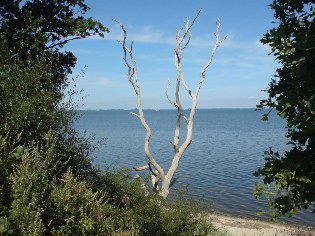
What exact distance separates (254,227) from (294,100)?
64.5 ft

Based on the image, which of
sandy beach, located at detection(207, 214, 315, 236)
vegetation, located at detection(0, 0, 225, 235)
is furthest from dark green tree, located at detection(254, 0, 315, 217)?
sandy beach, located at detection(207, 214, 315, 236)

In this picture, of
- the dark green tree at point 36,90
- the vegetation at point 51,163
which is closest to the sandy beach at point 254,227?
the vegetation at point 51,163

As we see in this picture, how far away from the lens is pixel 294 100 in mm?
8391

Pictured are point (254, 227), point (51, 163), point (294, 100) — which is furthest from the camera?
point (254, 227)

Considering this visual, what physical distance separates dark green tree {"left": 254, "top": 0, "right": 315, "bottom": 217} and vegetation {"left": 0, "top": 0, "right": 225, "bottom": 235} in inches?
188

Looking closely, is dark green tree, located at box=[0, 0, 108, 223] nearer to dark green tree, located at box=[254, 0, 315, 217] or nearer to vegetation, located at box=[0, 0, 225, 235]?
vegetation, located at box=[0, 0, 225, 235]

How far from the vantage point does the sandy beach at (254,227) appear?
23266 millimetres

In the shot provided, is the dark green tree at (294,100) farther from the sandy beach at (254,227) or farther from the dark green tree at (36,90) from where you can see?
the sandy beach at (254,227)

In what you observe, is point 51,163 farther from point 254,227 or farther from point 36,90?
point 254,227

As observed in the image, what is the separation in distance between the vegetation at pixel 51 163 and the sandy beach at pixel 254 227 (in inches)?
357

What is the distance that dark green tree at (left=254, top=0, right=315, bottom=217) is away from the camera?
26.9 ft

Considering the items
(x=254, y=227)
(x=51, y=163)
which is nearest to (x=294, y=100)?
(x=51, y=163)

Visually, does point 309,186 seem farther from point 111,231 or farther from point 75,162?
point 75,162

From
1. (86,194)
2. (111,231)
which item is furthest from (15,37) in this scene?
(111,231)
